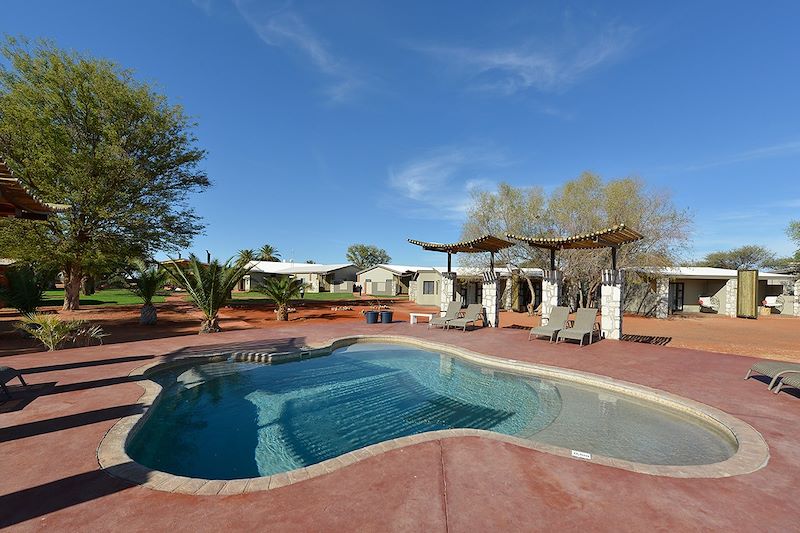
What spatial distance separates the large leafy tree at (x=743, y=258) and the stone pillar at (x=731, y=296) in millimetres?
30588

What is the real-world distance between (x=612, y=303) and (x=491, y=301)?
483 cm

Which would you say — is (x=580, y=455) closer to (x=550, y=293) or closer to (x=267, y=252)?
(x=550, y=293)

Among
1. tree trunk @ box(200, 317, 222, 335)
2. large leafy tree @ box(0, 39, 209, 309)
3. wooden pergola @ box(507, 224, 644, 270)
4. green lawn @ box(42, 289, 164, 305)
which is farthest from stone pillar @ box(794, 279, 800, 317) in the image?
green lawn @ box(42, 289, 164, 305)

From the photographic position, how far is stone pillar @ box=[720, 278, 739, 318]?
24.7 metres

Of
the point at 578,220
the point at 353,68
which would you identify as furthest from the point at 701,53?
the point at 353,68

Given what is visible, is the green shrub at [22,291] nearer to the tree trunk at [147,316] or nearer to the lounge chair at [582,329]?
the tree trunk at [147,316]

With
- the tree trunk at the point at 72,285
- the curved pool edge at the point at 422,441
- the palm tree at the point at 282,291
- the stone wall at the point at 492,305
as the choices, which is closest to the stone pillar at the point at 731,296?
the stone wall at the point at 492,305

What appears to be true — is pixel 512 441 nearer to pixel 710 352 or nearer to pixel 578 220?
pixel 710 352

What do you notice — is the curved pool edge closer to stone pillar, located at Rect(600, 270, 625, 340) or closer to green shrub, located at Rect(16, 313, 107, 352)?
green shrub, located at Rect(16, 313, 107, 352)

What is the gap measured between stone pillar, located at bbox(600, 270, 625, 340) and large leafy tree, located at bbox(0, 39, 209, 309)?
22.6m

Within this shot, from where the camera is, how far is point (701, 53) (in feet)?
43.5

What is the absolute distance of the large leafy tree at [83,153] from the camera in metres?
16.6

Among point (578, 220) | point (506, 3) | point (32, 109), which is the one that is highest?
point (506, 3)

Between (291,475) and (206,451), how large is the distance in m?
2.25
